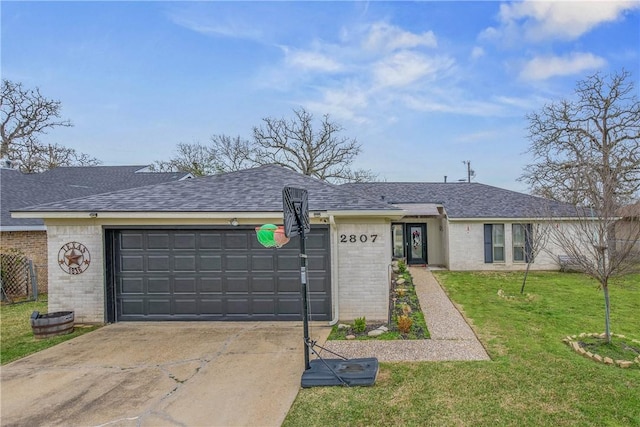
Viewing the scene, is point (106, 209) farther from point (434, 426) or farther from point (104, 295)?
point (434, 426)

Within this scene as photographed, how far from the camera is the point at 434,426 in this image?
3869mm

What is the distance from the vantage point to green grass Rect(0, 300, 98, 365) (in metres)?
6.66

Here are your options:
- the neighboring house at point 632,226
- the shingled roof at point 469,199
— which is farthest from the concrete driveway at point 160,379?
the shingled roof at point 469,199

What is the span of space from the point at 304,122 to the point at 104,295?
2550 cm

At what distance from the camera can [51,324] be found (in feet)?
24.6

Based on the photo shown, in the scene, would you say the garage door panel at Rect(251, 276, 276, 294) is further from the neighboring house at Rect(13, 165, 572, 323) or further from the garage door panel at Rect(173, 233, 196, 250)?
the garage door panel at Rect(173, 233, 196, 250)

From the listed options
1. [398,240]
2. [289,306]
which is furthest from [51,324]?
[398,240]

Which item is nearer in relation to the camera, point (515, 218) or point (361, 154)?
→ point (515, 218)

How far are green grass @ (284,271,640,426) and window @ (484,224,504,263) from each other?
8.40 metres

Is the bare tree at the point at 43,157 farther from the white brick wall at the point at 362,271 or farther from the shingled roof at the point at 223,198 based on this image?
the white brick wall at the point at 362,271

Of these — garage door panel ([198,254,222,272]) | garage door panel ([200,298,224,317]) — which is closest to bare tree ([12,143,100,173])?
garage door panel ([198,254,222,272])

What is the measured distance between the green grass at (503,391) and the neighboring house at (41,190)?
1075 centimetres

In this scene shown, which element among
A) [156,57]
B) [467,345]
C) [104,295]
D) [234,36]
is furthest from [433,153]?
[104,295]

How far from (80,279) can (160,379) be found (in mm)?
4653
